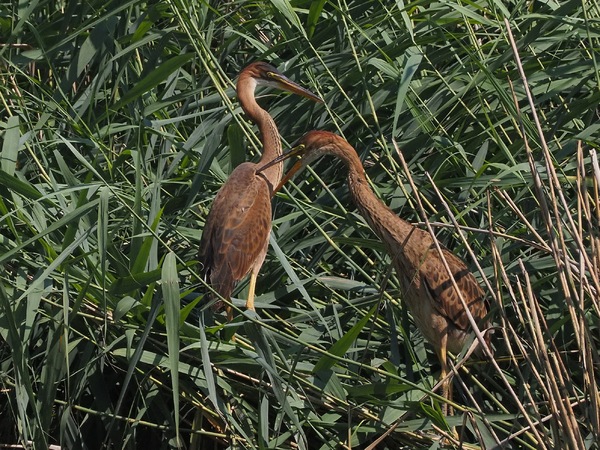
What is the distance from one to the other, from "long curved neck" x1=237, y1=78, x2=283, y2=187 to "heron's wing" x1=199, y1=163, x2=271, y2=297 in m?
0.28

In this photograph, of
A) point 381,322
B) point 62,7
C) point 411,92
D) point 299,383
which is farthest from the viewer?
point 62,7

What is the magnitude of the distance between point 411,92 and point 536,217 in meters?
0.70

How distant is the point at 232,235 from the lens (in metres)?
4.57

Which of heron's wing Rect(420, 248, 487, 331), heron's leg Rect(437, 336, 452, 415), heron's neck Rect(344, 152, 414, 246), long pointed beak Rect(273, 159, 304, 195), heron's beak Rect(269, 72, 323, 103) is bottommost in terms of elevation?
heron's leg Rect(437, 336, 452, 415)

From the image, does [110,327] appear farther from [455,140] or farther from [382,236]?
[455,140]

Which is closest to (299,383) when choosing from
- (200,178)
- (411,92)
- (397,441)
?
(397,441)

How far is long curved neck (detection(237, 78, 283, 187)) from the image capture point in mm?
4852

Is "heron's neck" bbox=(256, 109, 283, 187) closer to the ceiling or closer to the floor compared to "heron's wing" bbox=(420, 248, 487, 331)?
closer to the ceiling

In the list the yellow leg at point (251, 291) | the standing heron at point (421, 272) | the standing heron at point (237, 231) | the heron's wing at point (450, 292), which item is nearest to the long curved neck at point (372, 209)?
the standing heron at point (421, 272)

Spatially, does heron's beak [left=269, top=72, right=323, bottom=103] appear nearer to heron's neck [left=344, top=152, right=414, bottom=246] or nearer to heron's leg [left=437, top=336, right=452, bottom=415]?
heron's neck [left=344, top=152, right=414, bottom=246]

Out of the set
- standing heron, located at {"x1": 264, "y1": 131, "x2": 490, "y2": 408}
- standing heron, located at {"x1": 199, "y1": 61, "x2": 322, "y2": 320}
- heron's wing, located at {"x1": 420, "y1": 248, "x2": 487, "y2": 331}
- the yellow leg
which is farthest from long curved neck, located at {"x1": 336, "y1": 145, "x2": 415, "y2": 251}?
the yellow leg

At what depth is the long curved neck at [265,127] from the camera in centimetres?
485

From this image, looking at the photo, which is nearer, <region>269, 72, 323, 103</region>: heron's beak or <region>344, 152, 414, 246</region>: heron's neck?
<region>344, 152, 414, 246</region>: heron's neck

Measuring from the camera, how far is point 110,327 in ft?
13.0
